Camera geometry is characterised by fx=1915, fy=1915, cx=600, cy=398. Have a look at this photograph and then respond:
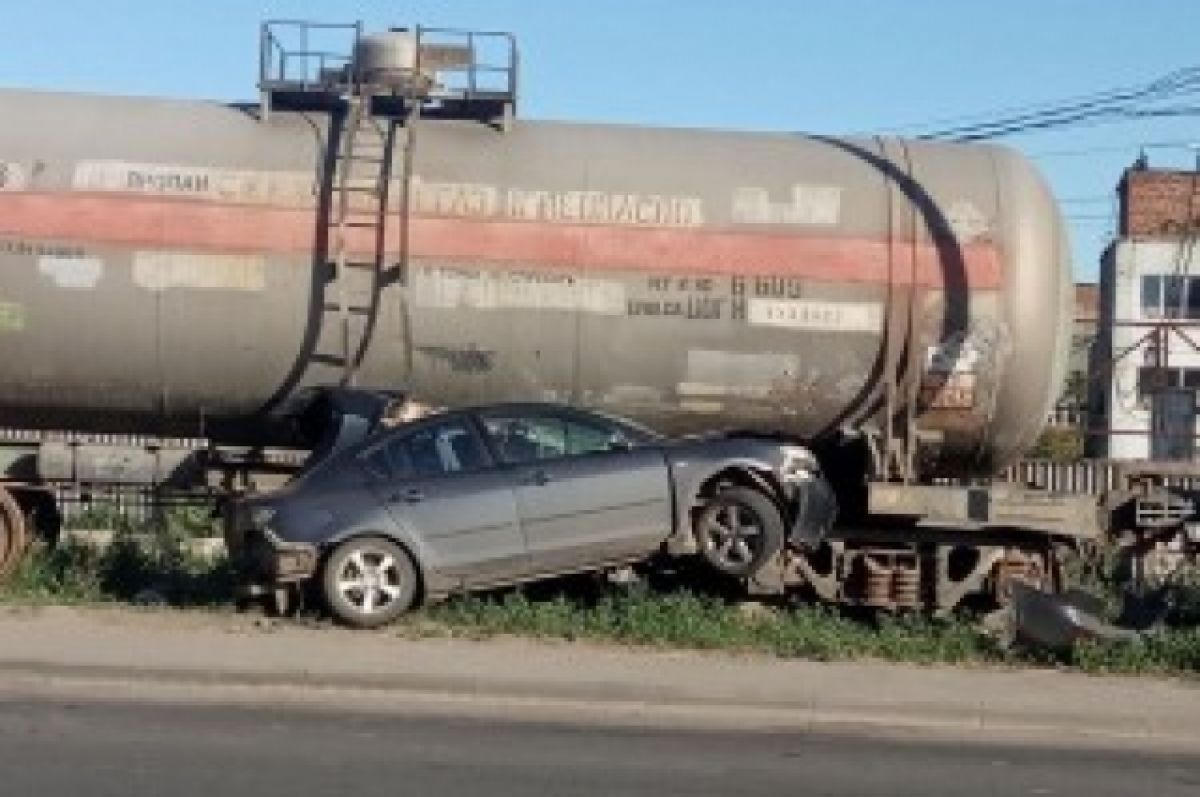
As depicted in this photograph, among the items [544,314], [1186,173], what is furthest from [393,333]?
[1186,173]

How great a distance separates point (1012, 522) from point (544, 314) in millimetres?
3869

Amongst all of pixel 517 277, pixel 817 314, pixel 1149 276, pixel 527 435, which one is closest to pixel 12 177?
pixel 517 277

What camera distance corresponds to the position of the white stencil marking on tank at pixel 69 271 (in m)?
14.2

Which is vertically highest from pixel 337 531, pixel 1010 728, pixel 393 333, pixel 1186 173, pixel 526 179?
pixel 1186 173

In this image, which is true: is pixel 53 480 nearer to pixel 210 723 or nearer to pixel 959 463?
pixel 210 723

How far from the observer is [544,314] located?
1435cm

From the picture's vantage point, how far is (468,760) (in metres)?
9.31

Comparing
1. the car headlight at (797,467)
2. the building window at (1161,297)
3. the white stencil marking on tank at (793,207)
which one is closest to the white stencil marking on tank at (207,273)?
the white stencil marking on tank at (793,207)

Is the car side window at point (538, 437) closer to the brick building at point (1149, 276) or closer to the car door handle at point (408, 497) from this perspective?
the car door handle at point (408, 497)

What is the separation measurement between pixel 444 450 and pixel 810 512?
9.02ft

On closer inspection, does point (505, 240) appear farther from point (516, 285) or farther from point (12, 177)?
point (12, 177)

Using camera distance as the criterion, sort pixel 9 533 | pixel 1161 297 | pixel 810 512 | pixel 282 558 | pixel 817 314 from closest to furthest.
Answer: pixel 282 558 < pixel 810 512 < pixel 817 314 < pixel 9 533 < pixel 1161 297

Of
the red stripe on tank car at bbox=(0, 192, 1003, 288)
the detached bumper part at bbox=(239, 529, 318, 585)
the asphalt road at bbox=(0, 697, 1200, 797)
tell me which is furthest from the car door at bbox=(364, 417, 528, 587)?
the asphalt road at bbox=(0, 697, 1200, 797)

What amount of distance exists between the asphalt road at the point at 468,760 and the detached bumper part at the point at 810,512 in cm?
338
